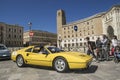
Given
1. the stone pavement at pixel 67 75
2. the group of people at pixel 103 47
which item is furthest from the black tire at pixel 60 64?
the group of people at pixel 103 47

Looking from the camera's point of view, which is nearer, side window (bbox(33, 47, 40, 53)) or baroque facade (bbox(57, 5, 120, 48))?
side window (bbox(33, 47, 40, 53))

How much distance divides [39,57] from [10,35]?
75118mm

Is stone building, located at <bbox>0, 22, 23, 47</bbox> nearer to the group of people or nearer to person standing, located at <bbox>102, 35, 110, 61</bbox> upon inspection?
the group of people

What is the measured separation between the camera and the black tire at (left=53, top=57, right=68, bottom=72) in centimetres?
641

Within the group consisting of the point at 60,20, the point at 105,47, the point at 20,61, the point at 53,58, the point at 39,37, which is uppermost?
the point at 60,20

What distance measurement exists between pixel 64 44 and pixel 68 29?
9.16m

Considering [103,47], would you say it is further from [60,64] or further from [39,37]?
[39,37]

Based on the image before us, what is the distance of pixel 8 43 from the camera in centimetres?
7675

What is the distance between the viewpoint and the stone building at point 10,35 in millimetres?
73750

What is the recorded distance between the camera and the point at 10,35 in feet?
257

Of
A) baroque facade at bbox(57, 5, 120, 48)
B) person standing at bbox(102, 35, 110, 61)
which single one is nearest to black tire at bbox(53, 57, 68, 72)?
person standing at bbox(102, 35, 110, 61)

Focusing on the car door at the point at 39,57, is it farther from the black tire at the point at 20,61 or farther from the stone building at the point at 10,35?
the stone building at the point at 10,35

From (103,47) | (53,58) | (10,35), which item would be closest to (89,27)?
(10,35)

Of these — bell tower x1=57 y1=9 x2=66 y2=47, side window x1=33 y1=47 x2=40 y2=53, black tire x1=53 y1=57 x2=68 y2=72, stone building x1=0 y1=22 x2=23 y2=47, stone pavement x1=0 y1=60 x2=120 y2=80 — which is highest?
bell tower x1=57 y1=9 x2=66 y2=47
